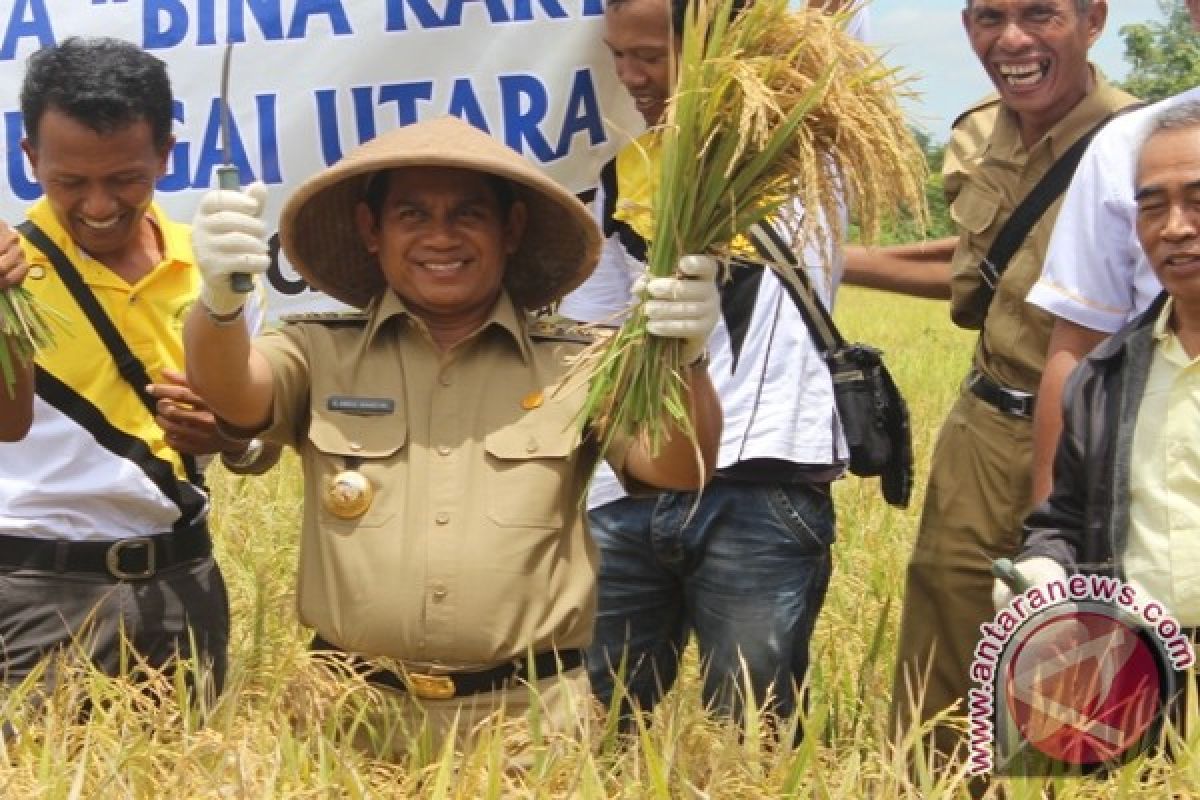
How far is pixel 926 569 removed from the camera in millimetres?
3789

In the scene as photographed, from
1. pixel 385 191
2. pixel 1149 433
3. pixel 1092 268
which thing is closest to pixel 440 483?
pixel 385 191

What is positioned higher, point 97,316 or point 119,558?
point 97,316

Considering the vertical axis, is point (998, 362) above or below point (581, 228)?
below

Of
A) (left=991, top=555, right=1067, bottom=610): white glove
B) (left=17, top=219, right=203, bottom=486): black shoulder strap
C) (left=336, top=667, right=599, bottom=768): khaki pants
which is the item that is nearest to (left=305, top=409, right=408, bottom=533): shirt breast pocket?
(left=336, top=667, right=599, bottom=768): khaki pants

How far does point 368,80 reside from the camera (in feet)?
12.9

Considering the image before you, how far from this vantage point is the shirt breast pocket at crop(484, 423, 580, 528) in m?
2.75

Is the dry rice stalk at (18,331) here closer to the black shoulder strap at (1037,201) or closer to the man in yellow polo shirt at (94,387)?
the man in yellow polo shirt at (94,387)

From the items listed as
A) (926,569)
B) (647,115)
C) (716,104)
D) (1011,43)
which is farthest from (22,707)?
(1011,43)

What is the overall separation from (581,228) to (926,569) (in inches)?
50.5

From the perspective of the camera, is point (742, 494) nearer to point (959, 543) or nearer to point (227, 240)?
point (959, 543)

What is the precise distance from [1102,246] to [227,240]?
1517mm

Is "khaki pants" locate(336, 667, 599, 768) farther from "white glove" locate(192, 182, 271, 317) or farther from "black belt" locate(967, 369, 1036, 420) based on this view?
"black belt" locate(967, 369, 1036, 420)

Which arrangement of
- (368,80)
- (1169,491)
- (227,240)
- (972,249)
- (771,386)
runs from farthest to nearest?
(368,80) → (972,249) → (771,386) → (1169,491) → (227,240)

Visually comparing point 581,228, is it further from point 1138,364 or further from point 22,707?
point 22,707
